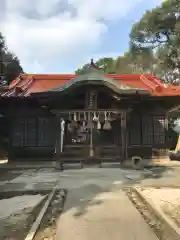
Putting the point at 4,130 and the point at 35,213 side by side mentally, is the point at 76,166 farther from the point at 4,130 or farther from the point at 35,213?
the point at 4,130

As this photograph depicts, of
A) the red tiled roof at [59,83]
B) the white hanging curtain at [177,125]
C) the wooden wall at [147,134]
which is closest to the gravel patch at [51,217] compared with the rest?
the wooden wall at [147,134]

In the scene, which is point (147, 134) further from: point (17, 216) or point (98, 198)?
point (17, 216)

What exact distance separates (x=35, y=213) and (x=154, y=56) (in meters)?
30.1

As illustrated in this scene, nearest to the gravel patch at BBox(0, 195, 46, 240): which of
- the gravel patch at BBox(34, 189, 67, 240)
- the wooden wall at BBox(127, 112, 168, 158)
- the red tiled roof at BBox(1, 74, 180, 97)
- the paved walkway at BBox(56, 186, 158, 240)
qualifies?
the gravel patch at BBox(34, 189, 67, 240)

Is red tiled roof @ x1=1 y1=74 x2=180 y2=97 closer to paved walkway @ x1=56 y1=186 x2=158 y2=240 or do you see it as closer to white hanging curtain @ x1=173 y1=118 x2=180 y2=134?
white hanging curtain @ x1=173 y1=118 x2=180 y2=134

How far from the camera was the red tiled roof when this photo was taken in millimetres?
18359

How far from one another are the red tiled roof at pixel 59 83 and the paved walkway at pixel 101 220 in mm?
10725

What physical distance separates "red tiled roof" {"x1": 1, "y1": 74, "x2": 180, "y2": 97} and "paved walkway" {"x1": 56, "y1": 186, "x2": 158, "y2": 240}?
10.7 meters

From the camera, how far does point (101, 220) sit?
21.1ft

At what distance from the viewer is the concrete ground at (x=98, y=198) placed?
18.7 ft

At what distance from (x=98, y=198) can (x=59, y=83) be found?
13.4 meters

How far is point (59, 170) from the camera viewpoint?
1468cm

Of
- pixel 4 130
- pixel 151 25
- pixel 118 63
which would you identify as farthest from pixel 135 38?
pixel 4 130

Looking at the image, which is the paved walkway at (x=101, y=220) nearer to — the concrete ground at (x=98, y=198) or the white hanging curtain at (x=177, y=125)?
the concrete ground at (x=98, y=198)
